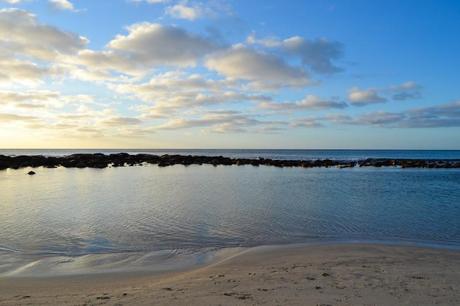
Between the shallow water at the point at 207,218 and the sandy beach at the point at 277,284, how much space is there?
2.48 metres

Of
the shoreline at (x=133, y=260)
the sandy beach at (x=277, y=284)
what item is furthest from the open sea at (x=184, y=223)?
the sandy beach at (x=277, y=284)

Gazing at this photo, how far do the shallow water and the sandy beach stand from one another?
2482 mm

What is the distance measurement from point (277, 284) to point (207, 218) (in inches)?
343

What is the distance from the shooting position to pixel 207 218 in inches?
647

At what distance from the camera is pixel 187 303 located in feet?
22.5

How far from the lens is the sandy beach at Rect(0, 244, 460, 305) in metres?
7.03

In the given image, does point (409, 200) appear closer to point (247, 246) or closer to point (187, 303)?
point (247, 246)

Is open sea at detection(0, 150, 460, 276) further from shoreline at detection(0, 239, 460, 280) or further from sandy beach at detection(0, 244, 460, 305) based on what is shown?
sandy beach at detection(0, 244, 460, 305)

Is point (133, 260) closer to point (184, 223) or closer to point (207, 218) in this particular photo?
Result: point (184, 223)

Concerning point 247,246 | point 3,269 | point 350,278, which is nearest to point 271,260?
point 247,246

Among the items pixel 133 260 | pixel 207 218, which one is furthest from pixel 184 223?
pixel 133 260

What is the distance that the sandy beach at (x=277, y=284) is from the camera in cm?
703

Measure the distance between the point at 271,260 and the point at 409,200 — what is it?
1540cm

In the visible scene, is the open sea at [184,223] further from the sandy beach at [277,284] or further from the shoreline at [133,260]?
the sandy beach at [277,284]
